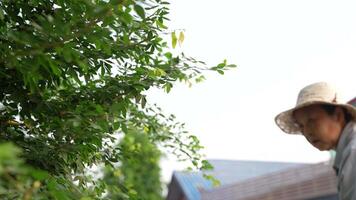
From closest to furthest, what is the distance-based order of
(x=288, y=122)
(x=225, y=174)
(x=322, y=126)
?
(x=322, y=126), (x=288, y=122), (x=225, y=174)

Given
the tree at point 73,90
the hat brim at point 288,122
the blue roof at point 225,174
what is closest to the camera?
the tree at point 73,90

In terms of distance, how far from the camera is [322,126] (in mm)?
1958

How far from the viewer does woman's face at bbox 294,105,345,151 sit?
1937 mm

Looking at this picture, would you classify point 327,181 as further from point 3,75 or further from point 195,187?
point 3,75

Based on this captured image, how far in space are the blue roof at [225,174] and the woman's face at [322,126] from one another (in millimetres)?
13287

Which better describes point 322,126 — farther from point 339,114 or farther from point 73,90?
point 73,90

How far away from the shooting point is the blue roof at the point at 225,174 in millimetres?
17206

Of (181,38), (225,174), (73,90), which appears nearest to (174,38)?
(181,38)

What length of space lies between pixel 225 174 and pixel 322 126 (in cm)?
1873

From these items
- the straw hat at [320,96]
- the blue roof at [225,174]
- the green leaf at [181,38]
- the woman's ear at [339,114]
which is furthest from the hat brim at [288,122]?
the blue roof at [225,174]

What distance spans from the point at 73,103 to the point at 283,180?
1038 cm

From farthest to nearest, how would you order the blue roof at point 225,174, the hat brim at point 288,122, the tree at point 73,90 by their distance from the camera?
the blue roof at point 225,174, the hat brim at point 288,122, the tree at point 73,90

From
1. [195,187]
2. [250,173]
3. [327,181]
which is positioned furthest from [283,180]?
[250,173]

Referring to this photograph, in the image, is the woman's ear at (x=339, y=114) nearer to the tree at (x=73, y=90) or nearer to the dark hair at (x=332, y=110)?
the dark hair at (x=332, y=110)
